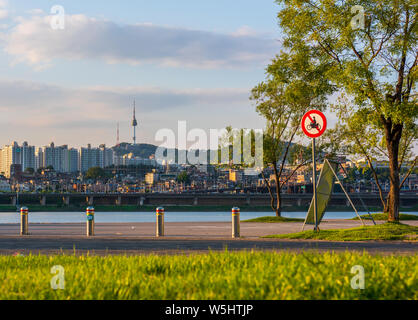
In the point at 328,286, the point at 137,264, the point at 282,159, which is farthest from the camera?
the point at 282,159

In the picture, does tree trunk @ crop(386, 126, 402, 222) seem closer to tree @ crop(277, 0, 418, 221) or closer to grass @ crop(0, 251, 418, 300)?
tree @ crop(277, 0, 418, 221)

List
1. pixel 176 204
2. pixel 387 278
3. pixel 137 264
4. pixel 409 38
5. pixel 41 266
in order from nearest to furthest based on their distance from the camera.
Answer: pixel 387 278 → pixel 137 264 → pixel 41 266 → pixel 409 38 → pixel 176 204

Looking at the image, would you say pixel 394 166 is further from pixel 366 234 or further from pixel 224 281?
pixel 224 281

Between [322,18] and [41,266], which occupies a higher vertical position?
[322,18]

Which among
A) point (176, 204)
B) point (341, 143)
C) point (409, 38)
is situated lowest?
point (176, 204)

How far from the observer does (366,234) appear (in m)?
18.8

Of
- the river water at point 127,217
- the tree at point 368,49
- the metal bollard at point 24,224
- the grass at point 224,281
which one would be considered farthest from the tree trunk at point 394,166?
the river water at point 127,217

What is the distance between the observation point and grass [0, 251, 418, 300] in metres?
6.26

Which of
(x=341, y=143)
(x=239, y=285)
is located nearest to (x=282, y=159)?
(x=341, y=143)

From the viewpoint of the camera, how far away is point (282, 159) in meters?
41.6

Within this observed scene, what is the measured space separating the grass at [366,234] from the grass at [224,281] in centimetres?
922
